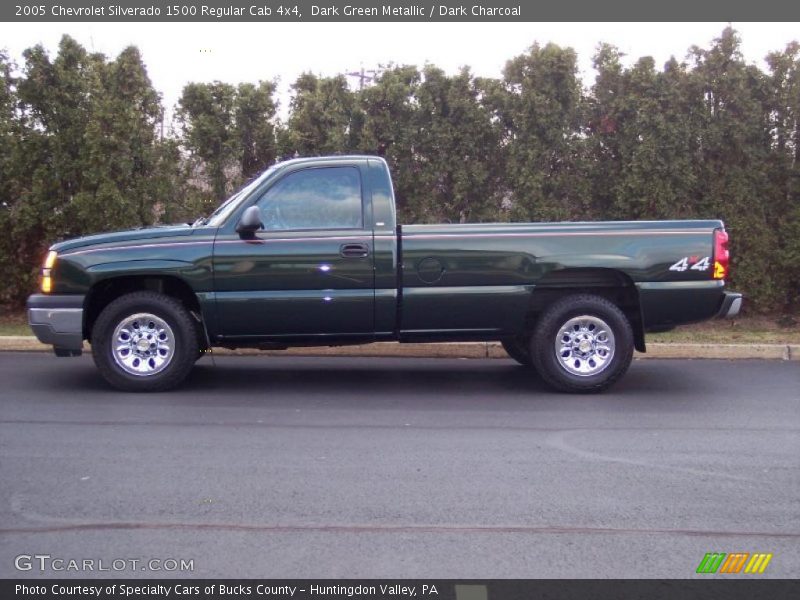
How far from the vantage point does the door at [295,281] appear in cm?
748

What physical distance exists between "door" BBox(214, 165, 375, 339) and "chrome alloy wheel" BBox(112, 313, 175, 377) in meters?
0.52

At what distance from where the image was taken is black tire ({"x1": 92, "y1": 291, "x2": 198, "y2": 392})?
7559 millimetres

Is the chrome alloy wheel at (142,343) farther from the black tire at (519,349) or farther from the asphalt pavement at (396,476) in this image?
the black tire at (519,349)

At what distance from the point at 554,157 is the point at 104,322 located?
6585mm

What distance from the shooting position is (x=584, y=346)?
779 cm

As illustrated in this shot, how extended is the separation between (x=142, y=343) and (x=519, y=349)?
3646 millimetres

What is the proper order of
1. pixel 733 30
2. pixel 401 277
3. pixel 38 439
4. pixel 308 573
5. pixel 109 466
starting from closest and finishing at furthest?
pixel 308 573, pixel 109 466, pixel 38 439, pixel 401 277, pixel 733 30

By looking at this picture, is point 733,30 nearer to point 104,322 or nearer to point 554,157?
point 554,157

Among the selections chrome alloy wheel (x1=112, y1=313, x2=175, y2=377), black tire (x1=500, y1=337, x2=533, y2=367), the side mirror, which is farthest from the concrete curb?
the side mirror

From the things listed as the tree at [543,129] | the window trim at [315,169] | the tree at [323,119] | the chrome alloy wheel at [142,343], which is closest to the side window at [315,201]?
the window trim at [315,169]

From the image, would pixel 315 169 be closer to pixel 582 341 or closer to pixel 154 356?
pixel 154 356

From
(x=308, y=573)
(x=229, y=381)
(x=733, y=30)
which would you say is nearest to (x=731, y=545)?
(x=308, y=573)

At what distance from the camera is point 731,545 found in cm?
433
